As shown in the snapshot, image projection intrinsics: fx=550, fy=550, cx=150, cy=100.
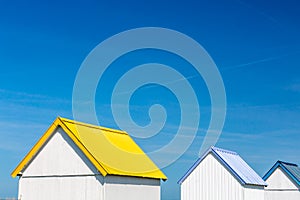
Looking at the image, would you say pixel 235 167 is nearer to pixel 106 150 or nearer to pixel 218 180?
pixel 218 180

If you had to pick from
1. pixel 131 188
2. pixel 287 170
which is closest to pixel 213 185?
pixel 131 188

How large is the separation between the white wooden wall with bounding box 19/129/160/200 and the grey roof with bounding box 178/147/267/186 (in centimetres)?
866

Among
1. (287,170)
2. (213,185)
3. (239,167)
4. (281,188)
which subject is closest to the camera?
(213,185)

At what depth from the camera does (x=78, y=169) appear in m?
28.2

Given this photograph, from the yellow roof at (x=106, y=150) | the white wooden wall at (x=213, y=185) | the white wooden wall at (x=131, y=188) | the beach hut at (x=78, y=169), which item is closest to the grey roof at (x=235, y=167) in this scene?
the white wooden wall at (x=213, y=185)

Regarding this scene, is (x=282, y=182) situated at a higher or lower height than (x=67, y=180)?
higher

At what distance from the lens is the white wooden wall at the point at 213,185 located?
3688cm

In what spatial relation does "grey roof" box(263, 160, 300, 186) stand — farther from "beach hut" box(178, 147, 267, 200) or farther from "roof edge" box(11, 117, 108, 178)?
"roof edge" box(11, 117, 108, 178)

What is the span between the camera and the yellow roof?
91.3ft

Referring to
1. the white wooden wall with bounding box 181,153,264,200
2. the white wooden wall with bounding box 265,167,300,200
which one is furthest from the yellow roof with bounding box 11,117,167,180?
the white wooden wall with bounding box 265,167,300,200

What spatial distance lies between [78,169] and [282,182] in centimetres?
2462

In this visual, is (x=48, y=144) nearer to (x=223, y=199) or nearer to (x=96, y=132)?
(x=96, y=132)

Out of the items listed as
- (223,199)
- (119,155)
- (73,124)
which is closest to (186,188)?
(223,199)

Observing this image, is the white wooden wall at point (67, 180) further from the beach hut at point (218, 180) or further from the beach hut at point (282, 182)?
the beach hut at point (282, 182)
